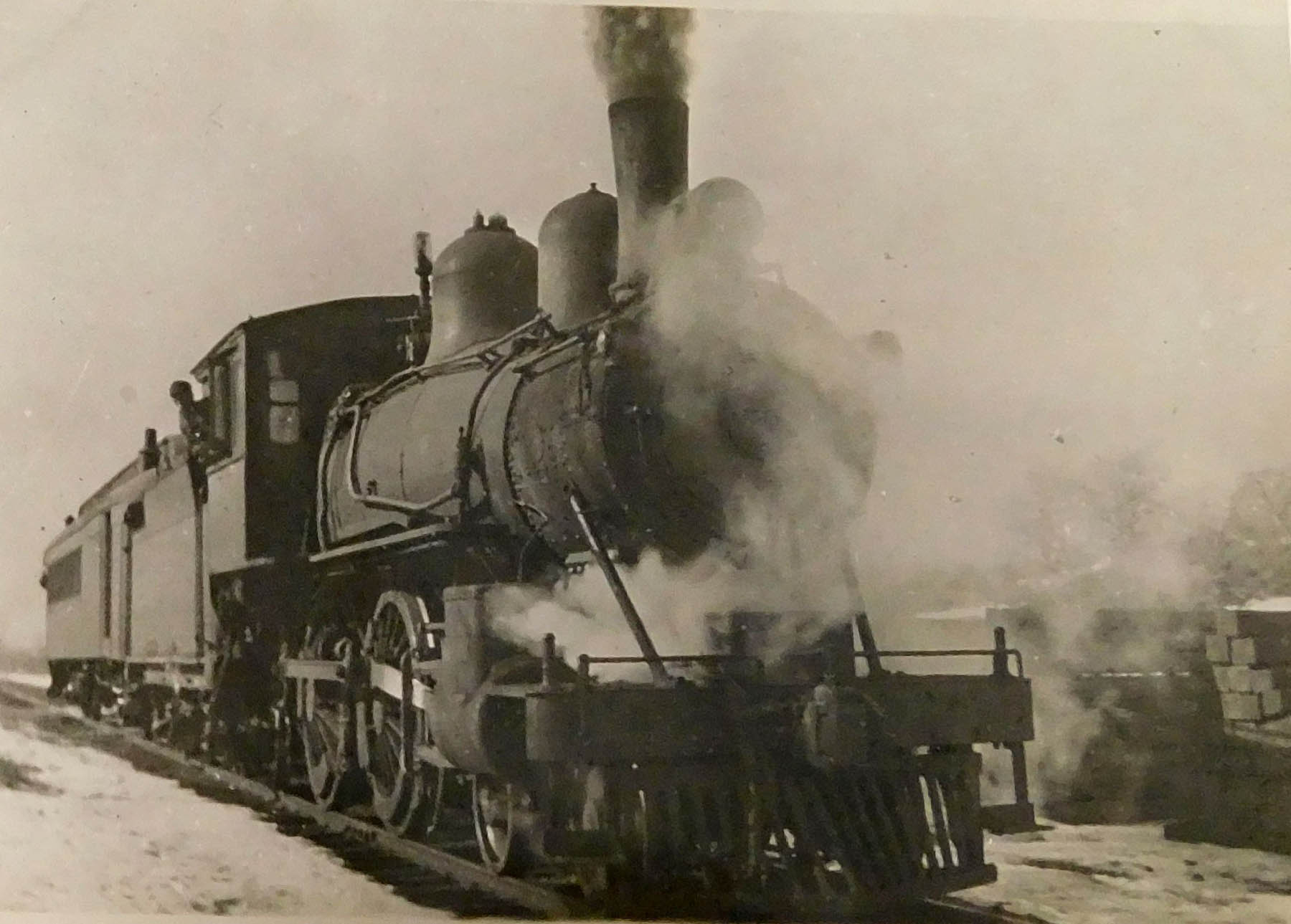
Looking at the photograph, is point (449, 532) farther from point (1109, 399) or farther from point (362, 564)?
point (1109, 399)

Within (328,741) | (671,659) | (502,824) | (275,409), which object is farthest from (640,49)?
(328,741)

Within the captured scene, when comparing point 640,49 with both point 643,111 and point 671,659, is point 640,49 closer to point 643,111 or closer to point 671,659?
point 643,111

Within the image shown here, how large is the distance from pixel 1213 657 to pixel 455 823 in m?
1.86

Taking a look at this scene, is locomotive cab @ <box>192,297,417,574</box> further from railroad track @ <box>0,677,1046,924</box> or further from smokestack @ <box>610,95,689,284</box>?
smokestack @ <box>610,95,689,284</box>

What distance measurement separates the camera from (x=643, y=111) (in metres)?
2.95

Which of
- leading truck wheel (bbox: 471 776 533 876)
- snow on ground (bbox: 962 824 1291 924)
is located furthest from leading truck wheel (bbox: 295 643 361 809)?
snow on ground (bbox: 962 824 1291 924)

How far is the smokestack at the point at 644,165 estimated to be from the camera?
2.88 m

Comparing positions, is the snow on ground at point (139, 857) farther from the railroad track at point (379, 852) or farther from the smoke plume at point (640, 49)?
the smoke plume at point (640, 49)

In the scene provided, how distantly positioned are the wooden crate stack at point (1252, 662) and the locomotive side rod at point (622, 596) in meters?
1.32

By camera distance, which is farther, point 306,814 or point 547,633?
point 306,814

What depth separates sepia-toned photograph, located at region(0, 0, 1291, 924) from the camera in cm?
273

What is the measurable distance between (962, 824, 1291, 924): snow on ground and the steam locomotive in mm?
169

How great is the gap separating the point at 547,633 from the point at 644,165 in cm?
112

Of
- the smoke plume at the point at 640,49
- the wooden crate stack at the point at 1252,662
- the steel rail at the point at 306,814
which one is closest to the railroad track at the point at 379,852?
the steel rail at the point at 306,814
